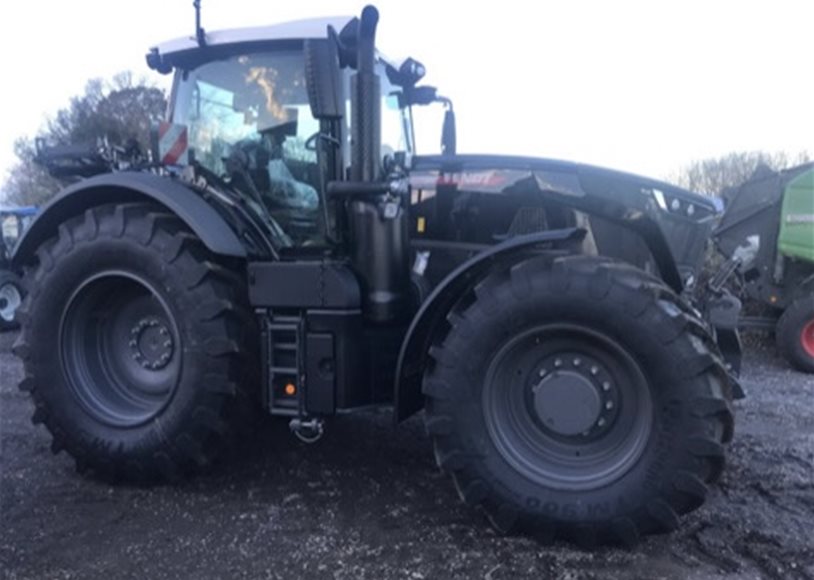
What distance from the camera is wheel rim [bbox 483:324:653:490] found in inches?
123

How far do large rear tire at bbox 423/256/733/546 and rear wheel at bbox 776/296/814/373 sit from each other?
5512 millimetres

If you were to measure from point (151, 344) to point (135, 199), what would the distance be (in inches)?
30.5

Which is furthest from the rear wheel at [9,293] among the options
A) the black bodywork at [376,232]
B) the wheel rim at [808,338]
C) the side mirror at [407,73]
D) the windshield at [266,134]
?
the wheel rim at [808,338]

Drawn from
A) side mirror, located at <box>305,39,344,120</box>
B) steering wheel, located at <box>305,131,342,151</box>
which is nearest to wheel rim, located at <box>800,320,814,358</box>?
steering wheel, located at <box>305,131,342,151</box>

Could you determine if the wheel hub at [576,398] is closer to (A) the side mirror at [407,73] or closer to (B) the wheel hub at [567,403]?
(B) the wheel hub at [567,403]

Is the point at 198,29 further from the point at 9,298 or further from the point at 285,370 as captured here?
the point at 9,298

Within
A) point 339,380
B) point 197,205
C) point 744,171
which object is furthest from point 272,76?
point 744,171

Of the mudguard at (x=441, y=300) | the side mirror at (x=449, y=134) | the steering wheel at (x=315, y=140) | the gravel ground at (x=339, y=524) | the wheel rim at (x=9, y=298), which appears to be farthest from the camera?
the wheel rim at (x=9, y=298)

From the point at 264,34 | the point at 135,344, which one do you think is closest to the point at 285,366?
the point at 135,344

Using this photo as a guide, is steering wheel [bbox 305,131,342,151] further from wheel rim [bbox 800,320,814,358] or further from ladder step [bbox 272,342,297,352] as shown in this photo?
wheel rim [bbox 800,320,814,358]

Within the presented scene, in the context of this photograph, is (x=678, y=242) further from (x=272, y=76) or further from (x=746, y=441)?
(x=272, y=76)

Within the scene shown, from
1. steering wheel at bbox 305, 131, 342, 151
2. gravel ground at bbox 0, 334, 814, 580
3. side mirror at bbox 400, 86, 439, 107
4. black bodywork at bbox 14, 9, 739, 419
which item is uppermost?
side mirror at bbox 400, 86, 439, 107

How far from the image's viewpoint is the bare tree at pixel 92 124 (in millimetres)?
8008

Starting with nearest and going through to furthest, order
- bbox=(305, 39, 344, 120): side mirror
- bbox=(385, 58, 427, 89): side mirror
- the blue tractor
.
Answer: bbox=(305, 39, 344, 120): side mirror < bbox=(385, 58, 427, 89): side mirror < the blue tractor
